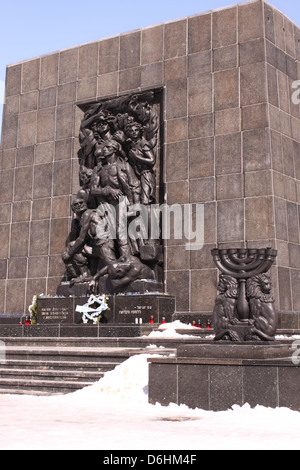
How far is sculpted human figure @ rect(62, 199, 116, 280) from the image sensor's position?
2173 centimetres

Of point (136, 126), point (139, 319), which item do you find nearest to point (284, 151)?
point (136, 126)

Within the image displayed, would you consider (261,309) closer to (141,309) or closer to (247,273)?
(247,273)

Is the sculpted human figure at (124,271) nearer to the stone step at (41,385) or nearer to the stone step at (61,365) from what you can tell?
the stone step at (61,365)

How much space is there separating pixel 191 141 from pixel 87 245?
5.76 m

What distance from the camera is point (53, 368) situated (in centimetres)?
1461

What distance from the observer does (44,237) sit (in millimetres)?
24766

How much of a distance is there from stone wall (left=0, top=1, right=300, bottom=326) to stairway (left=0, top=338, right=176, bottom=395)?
6.41 m

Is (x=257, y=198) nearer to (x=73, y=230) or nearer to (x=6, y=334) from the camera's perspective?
(x=73, y=230)

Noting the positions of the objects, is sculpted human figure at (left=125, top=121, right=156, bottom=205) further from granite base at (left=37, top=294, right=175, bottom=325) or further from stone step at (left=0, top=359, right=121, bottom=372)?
stone step at (left=0, top=359, right=121, bottom=372)

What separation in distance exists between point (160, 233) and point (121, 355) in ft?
27.9

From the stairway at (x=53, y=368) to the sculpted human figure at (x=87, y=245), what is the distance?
21.9 feet

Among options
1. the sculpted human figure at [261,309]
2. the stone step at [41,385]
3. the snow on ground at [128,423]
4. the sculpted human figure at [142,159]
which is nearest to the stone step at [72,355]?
the stone step at [41,385]

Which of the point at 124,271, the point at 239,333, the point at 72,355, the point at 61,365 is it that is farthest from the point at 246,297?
the point at 124,271

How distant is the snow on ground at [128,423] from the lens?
727 cm
